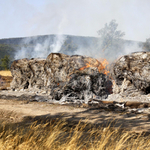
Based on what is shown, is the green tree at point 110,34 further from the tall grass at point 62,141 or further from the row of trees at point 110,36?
the tall grass at point 62,141

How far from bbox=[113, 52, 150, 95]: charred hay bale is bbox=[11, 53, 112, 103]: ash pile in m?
1.17

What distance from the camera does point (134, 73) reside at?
1140 centimetres

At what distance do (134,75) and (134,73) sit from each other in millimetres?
139

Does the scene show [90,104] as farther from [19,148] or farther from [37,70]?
[37,70]

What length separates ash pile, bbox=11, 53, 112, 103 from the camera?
11297 millimetres

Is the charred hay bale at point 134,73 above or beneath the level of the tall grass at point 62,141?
above

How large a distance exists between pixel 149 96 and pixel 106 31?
926 inches

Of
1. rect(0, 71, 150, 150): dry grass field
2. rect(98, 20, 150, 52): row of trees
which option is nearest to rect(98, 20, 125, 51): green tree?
rect(98, 20, 150, 52): row of trees

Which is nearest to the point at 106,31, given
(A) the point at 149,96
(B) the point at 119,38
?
(B) the point at 119,38

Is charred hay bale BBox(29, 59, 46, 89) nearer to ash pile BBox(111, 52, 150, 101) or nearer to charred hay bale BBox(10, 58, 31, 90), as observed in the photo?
charred hay bale BBox(10, 58, 31, 90)

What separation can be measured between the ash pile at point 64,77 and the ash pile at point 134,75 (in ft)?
3.86

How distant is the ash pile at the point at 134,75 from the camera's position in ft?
35.8

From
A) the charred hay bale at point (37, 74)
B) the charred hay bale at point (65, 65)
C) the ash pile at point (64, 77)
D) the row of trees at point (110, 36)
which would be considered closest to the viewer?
the ash pile at point (64, 77)

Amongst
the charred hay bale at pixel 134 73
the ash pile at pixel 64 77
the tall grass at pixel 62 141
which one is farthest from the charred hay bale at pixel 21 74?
the tall grass at pixel 62 141
